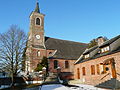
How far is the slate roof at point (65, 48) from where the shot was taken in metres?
Result: 36.5

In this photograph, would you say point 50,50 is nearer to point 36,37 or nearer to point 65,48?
point 65,48

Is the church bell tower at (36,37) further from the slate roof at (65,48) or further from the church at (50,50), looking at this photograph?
the slate roof at (65,48)

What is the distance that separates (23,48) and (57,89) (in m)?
18.0

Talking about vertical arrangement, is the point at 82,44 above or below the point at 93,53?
above

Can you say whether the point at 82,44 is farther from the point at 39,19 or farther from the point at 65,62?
the point at 39,19

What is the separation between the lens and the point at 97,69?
2066 centimetres

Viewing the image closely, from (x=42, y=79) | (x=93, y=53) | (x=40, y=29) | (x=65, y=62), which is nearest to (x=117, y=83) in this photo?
(x=93, y=53)

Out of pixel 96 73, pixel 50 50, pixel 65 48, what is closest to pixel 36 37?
pixel 50 50

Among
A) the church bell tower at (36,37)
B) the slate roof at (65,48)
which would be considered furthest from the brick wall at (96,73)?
the church bell tower at (36,37)

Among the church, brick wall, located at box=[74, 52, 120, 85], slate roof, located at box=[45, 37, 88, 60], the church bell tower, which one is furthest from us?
slate roof, located at box=[45, 37, 88, 60]

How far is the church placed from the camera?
33938mm

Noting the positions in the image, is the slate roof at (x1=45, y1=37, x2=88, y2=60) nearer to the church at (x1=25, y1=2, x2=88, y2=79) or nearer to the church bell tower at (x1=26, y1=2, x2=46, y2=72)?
the church at (x1=25, y1=2, x2=88, y2=79)

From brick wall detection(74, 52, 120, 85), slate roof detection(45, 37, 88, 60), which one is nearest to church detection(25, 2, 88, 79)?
slate roof detection(45, 37, 88, 60)

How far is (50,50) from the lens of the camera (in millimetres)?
36688
